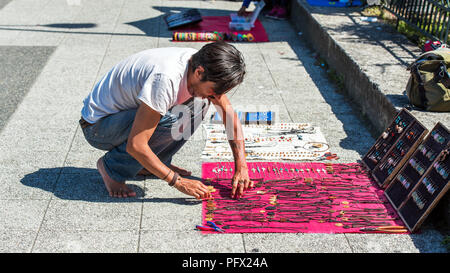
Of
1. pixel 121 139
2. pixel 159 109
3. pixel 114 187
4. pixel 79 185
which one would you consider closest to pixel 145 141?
pixel 159 109

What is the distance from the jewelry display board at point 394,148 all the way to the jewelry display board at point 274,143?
15.5 inches

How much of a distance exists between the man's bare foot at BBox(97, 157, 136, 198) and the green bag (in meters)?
2.16

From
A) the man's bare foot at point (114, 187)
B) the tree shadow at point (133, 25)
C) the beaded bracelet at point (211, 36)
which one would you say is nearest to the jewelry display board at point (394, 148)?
the man's bare foot at point (114, 187)

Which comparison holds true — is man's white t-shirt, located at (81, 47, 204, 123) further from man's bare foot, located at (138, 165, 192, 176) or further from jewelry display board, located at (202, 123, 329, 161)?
jewelry display board, located at (202, 123, 329, 161)

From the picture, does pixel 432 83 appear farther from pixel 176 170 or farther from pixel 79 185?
pixel 79 185

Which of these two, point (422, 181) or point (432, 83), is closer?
point (422, 181)

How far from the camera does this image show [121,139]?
117 inches

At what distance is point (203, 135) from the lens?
4066mm

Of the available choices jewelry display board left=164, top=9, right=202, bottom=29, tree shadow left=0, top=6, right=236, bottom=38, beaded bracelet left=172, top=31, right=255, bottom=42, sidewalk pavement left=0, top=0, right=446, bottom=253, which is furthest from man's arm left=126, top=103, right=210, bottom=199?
jewelry display board left=164, top=9, right=202, bottom=29

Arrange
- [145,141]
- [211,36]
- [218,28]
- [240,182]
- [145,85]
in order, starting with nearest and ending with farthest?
[145,85] < [145,141] < [240,182] < [211,36] < [218,28]

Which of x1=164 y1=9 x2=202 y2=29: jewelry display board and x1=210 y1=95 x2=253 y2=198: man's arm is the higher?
x1=210 y1=95 x2=253 y2=198: man's arm

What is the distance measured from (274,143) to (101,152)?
1.32m

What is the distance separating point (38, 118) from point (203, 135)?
1403 millimetres

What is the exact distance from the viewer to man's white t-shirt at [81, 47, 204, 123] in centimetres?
261
